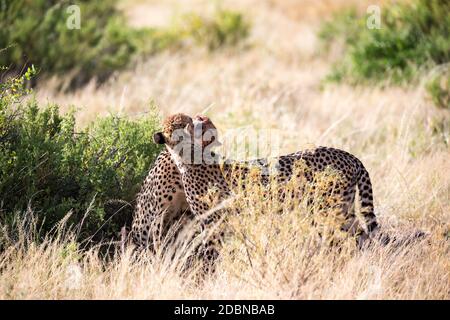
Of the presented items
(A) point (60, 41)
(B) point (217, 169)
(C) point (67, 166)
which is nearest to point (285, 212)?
(B) point (217, 169)

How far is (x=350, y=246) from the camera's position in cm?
424

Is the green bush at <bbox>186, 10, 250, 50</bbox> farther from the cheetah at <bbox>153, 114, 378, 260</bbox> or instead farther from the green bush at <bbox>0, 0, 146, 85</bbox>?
the cheetah at <bbox>153, 114, 378, 260</bbox>

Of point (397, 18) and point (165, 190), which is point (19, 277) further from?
point (397, 18)

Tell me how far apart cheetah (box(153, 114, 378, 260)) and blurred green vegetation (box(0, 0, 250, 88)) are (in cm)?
347

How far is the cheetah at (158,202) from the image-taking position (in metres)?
4.73

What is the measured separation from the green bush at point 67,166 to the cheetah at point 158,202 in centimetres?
20

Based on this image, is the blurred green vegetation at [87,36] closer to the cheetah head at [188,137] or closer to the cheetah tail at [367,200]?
the cheetah head at [188,137]

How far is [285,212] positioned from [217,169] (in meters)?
0.70

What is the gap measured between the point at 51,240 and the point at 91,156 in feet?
2.66

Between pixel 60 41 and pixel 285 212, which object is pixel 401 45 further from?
pixel 285 212

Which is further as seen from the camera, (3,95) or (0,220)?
(3,95)

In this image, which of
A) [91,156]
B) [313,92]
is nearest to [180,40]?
[313,92]

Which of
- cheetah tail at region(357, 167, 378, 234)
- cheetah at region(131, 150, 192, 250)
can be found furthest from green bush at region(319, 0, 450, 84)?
cheetah at region(131, 150, 192, 250)

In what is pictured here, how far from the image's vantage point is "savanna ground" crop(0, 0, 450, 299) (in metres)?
3.96
